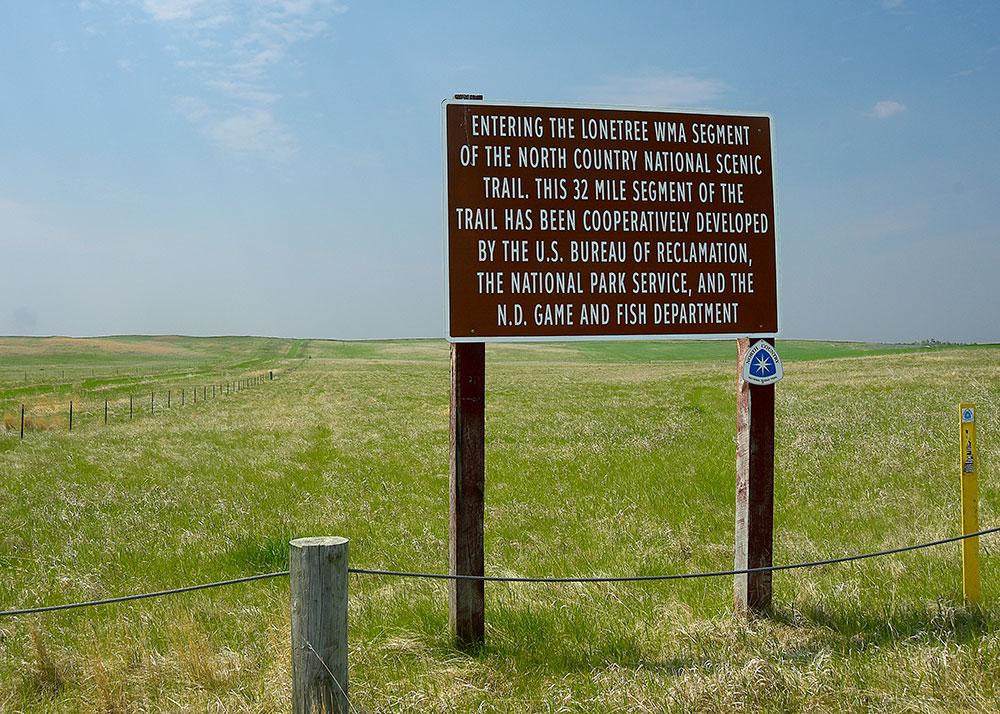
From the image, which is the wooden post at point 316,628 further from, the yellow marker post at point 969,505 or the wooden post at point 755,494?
the yellow marker post at point 969,505

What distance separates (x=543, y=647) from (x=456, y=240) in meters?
2.93

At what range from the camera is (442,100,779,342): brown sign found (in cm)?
551

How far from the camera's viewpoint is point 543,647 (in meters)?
5.24

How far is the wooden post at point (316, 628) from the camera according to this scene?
3840 millimetres

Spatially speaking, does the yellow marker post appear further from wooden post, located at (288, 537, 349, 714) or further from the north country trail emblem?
wooden post, located at (288, 537, 349, 714)

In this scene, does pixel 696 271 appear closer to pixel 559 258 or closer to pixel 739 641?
pixel 559 258

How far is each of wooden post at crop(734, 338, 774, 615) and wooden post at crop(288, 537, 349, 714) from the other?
133 inches

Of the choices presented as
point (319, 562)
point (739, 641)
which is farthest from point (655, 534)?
point (319, 562)

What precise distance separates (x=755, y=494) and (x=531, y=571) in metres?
2.86

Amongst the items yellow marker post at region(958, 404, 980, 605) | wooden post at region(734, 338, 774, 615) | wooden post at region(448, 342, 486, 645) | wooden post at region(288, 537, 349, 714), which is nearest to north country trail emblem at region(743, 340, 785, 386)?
wooden post at region(734, 338, 774, 615)

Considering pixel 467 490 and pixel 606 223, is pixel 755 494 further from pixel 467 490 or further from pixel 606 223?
pixel 606 223

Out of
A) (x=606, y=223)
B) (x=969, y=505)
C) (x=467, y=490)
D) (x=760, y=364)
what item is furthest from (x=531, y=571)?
(x=969, y=505)

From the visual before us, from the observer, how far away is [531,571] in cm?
795

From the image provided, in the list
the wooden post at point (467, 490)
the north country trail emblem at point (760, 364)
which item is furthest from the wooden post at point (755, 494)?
the wooden post at point (467, 490)
